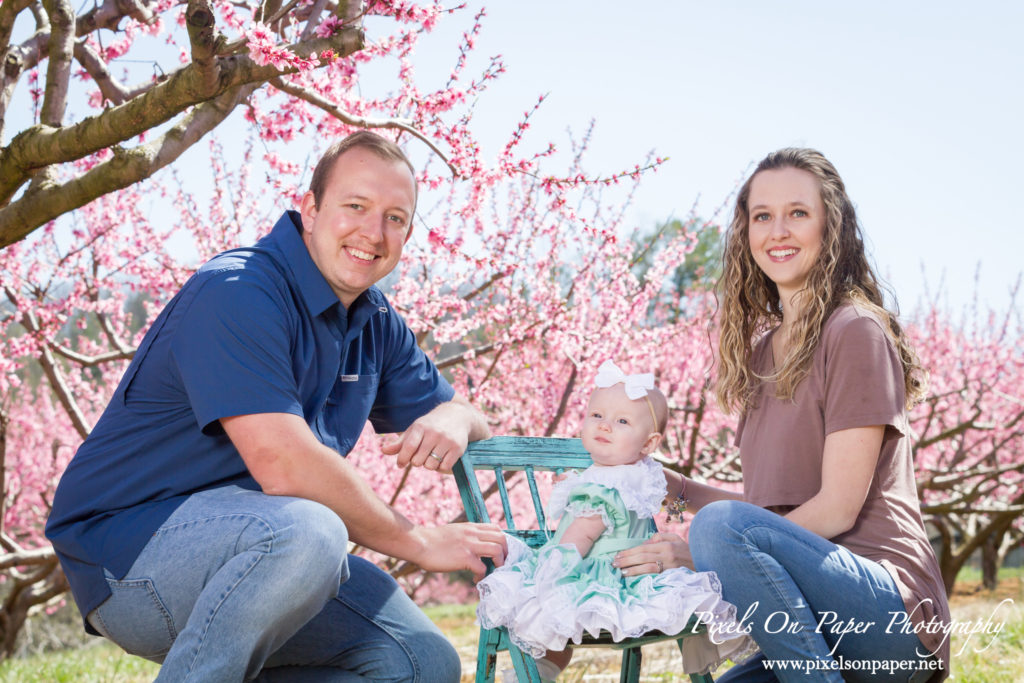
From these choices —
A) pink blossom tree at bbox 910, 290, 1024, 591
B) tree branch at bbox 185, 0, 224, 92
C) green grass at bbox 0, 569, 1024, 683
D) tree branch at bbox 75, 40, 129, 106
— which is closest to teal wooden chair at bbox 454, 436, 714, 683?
green grass at bbox 0, 569, 1024, 683

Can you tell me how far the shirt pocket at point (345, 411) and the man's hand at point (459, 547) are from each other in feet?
1.32

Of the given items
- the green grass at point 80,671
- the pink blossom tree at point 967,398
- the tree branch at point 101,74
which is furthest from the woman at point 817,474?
the pink blossom tree at point 967,398

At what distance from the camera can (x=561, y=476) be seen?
2.75m

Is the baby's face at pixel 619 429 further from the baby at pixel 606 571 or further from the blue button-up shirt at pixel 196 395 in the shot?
the blue button-up shirt at pixel 196 395

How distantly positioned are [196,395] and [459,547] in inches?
29.0

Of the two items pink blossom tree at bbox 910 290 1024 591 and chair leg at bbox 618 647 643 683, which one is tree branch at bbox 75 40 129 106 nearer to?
chair leg at bbox 618 647 643 683

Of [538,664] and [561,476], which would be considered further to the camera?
[561,476]

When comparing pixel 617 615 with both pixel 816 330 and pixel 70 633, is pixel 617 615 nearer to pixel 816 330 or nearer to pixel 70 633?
pixel 816 330

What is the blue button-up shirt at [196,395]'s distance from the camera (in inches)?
74.5

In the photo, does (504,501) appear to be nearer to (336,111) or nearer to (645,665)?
(336,111)

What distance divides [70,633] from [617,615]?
1106 cm

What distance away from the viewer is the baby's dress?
196cm

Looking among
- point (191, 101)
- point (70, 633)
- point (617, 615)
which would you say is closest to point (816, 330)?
point (617, 615)

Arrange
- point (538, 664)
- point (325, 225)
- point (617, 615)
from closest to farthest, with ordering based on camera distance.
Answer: point (617, 615) → point (538, 664) → point (325, 225)
